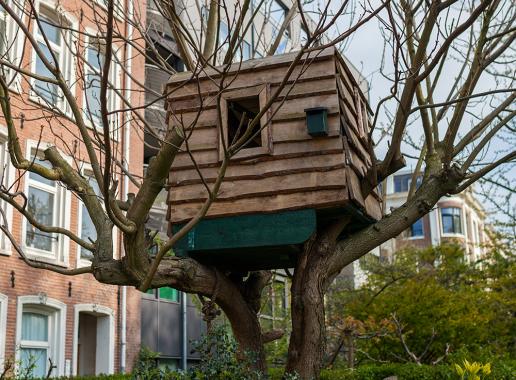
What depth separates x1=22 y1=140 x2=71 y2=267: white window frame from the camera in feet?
43.1

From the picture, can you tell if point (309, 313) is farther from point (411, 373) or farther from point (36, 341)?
point (36, 341)

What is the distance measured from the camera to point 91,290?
14.4 m

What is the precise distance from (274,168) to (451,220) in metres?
41.0

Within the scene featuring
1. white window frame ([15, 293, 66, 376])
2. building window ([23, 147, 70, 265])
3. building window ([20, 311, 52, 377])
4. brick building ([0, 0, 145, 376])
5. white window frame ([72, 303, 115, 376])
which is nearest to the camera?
brick building ([0, 0, 145, 376])

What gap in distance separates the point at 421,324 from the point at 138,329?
6181mm

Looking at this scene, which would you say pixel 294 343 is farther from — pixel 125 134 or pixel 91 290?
pixel 125 134

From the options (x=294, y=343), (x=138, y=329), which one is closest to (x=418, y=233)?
(x=138, y=329)

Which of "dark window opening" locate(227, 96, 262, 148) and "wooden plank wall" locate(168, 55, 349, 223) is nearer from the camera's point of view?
"wooden plank wall" locate(168, 55, 349, 223)

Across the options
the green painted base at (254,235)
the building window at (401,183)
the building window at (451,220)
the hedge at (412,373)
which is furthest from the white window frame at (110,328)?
the building window at (401,183)

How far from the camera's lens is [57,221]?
13898mm

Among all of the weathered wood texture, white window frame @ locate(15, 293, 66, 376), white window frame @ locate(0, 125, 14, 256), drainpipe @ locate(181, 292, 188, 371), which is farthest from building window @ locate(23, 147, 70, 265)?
the weathered wood texture

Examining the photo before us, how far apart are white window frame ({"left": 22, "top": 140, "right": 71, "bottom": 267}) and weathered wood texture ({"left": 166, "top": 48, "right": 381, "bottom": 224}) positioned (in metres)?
7.87

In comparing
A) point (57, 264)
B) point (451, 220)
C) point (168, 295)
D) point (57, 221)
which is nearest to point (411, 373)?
point (57, 264)

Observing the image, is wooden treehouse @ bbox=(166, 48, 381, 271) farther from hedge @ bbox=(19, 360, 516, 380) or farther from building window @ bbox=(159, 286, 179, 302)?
building window @ bbox=(159, 286, 179, 302)
